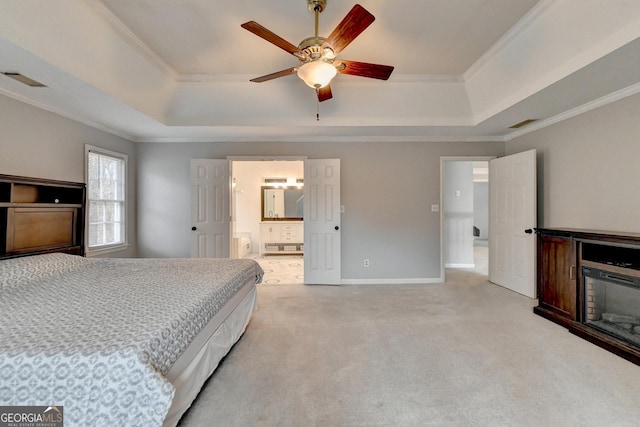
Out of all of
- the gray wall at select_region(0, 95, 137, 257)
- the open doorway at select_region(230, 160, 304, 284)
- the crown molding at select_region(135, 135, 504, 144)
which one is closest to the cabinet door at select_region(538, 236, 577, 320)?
the crown molding at select_region(135, 135, 504, 144)

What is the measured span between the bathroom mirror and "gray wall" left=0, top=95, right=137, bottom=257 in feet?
12.6

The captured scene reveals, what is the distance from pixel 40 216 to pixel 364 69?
3384 mm

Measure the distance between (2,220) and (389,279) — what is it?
454 cm

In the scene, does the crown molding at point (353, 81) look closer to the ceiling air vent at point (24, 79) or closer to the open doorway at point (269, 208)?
the ceiling air vent at point (24, 79)

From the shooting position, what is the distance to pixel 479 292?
3.92 metres

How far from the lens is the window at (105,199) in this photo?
368cm

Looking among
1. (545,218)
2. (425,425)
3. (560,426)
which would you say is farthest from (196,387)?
(545,218)

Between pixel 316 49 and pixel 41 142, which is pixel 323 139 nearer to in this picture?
pixel 316 49

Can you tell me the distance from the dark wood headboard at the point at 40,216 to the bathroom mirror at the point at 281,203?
432 cm

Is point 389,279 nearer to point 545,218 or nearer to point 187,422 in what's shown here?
point 545,218

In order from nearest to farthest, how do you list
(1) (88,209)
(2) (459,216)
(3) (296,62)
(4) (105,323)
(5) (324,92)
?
(4) (105,323) → (5) (324,92) → (3) (296,62) → (1) (88,209) → (2) (459,216)

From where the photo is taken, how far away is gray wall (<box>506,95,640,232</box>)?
A: 8.84 ft

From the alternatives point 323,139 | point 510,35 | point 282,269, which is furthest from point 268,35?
point 282,269

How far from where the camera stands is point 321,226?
4383 mm
